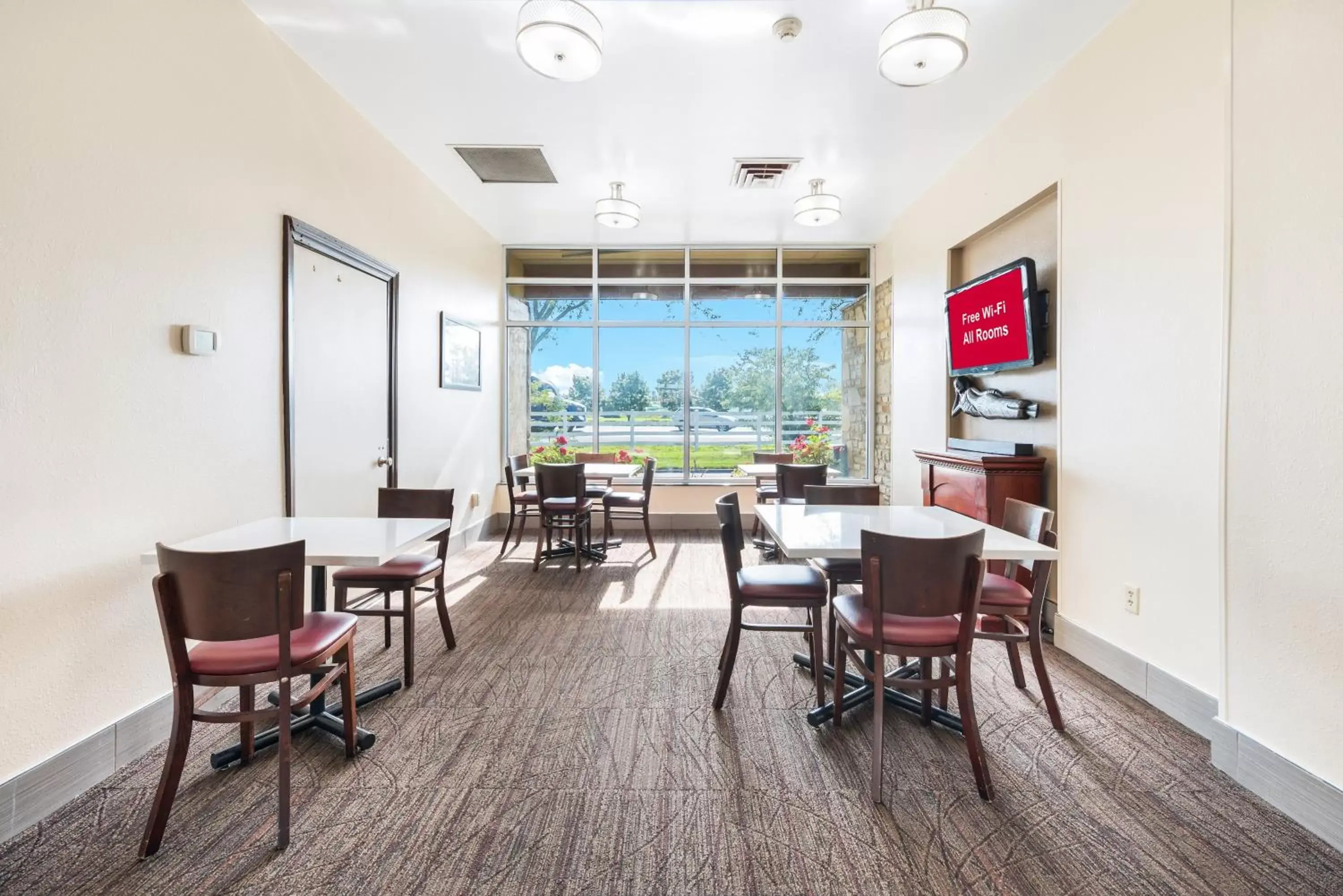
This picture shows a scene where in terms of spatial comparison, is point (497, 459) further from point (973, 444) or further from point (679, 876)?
point (679, 876)


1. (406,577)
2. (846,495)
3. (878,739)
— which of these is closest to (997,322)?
(846,495)

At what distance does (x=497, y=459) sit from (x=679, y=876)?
5172mm

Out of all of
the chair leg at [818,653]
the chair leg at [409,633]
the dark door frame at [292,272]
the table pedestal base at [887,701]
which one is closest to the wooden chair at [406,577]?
the chair leg at [409,633]

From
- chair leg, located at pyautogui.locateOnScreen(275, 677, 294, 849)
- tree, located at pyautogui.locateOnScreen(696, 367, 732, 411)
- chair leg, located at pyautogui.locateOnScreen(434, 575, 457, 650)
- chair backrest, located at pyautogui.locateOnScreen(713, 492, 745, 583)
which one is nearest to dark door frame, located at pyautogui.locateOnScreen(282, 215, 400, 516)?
chair leg, located at pyautogui.locateOnScreen(434, 575, 457, 650)

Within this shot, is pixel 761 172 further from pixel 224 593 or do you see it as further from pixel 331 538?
pixel 224 593

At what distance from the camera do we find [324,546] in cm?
204

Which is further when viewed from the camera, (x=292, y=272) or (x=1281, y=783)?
(x=292, y=272)

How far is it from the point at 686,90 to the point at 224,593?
326cm

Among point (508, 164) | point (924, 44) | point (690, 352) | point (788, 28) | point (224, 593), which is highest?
point (508, 164)

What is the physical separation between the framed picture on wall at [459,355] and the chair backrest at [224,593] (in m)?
3.42

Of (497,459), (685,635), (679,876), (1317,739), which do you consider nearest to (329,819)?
(679,876)

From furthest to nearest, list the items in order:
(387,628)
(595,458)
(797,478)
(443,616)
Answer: (595,458) → (797,478) → (443,616) → (387,628)

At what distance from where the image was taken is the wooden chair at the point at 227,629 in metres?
1.54

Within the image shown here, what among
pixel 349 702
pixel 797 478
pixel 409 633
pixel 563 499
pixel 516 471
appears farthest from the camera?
pixel 516 471
